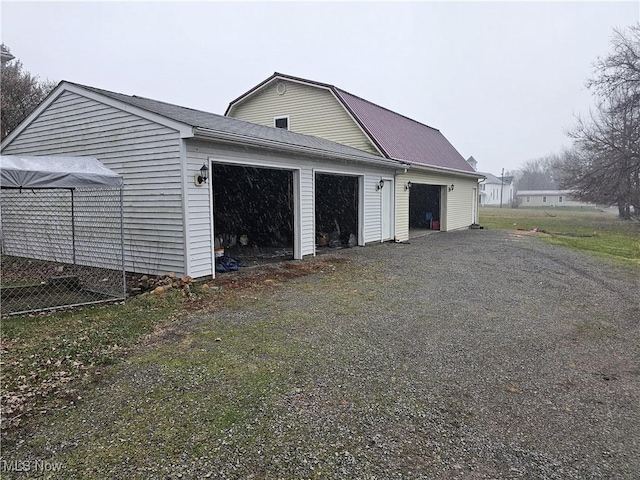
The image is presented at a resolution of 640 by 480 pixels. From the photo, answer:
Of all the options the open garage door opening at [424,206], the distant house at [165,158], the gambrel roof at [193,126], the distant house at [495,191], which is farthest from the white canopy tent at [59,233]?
the distant house at [495,191]

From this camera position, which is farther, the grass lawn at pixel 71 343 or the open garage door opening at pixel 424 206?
the open garage door opening at pixel 424 206

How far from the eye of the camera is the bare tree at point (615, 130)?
68.0 ft

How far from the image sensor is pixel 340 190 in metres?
13.8

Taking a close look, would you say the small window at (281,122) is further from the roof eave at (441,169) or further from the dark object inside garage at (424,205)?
the dark object inside garage at (424,205)

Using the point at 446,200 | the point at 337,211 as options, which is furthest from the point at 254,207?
the point at 446,200

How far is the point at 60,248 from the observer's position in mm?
8969

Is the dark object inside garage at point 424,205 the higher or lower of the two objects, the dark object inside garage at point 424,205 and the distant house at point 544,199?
the lower

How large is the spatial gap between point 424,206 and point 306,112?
26.7ft

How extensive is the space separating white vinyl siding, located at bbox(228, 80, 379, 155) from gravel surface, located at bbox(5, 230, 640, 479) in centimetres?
→ 897

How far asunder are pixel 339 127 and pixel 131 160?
8.68m

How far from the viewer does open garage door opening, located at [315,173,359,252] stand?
1238cm

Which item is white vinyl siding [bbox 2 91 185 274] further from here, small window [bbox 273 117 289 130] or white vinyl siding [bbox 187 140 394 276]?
small window [bbox 273 117 289 130]

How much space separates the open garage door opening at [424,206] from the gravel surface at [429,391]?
13111 millimetres

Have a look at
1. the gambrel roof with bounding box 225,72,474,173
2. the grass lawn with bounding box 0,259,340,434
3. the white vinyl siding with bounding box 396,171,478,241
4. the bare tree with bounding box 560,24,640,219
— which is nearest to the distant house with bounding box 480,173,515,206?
the bare tree with bounding box 560,24,640,219
